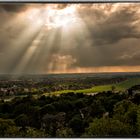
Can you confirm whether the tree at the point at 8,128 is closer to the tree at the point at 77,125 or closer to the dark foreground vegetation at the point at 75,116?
the dark foreground vegetation at the point at 75,116

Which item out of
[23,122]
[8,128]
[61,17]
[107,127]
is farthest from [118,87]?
[8,128]

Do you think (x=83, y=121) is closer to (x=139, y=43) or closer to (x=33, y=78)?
(x=33, y=78)

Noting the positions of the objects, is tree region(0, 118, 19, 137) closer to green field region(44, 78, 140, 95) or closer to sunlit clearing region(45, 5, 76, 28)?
green field region(44, 78, 140, 95)

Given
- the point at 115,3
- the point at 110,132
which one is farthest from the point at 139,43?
the point at 110,132

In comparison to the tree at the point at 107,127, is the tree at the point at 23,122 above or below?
above

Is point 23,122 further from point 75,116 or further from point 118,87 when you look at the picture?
point 118,87

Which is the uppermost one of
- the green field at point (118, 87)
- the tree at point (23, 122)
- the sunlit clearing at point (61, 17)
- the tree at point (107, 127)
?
the sunlit clearing at point (61, 17)

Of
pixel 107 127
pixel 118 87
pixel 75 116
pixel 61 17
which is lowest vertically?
pixel 107 127

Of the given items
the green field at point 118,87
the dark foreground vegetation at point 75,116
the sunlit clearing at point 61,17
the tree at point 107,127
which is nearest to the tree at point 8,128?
the dark foreground vegetation at point 75,116

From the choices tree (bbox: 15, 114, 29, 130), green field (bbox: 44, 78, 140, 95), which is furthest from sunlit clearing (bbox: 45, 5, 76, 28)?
tree (bbox: 15, 114, 29, 130)
